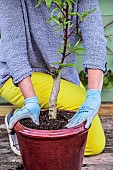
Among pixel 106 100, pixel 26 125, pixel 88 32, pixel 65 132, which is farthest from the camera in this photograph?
pixel 106 100

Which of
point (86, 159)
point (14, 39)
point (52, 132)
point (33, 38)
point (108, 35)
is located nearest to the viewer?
point (52, 132)

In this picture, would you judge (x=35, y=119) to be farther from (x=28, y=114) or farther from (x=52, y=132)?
(x=52, y=132)

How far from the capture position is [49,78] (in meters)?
2.11

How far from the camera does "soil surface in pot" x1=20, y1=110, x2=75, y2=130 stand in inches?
61.2

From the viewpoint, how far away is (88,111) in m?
1.61

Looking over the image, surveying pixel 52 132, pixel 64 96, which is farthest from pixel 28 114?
pixel 64 96

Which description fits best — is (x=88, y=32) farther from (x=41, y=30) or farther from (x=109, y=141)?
(x=109, y=141)

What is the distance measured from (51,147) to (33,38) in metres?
0.70

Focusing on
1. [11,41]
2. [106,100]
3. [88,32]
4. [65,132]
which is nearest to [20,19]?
[11,41]

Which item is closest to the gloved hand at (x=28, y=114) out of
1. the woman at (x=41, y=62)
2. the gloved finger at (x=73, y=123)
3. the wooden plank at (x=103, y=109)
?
the woman at (x=41, y=62)

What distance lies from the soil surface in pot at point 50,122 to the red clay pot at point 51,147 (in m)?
0.06

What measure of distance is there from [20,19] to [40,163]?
2.18ft

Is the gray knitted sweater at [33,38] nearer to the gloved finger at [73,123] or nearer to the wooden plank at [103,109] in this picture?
the gloved finger at [73,123]

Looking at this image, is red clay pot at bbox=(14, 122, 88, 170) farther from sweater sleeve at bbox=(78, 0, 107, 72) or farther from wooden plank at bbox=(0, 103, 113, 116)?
wooden plank at bbox=(0, 103, 113, 116)
